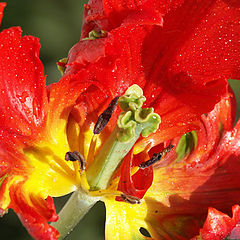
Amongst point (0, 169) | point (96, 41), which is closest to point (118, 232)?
point (0, 169)

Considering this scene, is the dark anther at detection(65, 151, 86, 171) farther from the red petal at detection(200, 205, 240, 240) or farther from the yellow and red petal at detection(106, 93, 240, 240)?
the red petal at detection(200, 205, 240, 240)

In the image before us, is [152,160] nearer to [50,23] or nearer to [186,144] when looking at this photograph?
[186,144]

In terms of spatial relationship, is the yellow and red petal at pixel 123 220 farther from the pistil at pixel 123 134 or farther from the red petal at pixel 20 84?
the red petal at pixel 20 84

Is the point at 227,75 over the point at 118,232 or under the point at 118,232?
over

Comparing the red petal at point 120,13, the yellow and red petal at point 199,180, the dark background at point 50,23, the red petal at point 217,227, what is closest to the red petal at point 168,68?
the red petal at point 120,13

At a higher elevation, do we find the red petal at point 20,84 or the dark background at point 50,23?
the red petal at point 20,84

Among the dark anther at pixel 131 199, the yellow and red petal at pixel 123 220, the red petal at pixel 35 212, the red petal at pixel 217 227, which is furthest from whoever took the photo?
the yellow and red petal at pixel 123 220

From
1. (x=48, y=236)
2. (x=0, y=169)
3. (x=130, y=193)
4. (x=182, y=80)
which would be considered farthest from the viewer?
(x=182, y=80)

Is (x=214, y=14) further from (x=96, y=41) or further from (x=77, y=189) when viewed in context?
(x=77, y=189)
